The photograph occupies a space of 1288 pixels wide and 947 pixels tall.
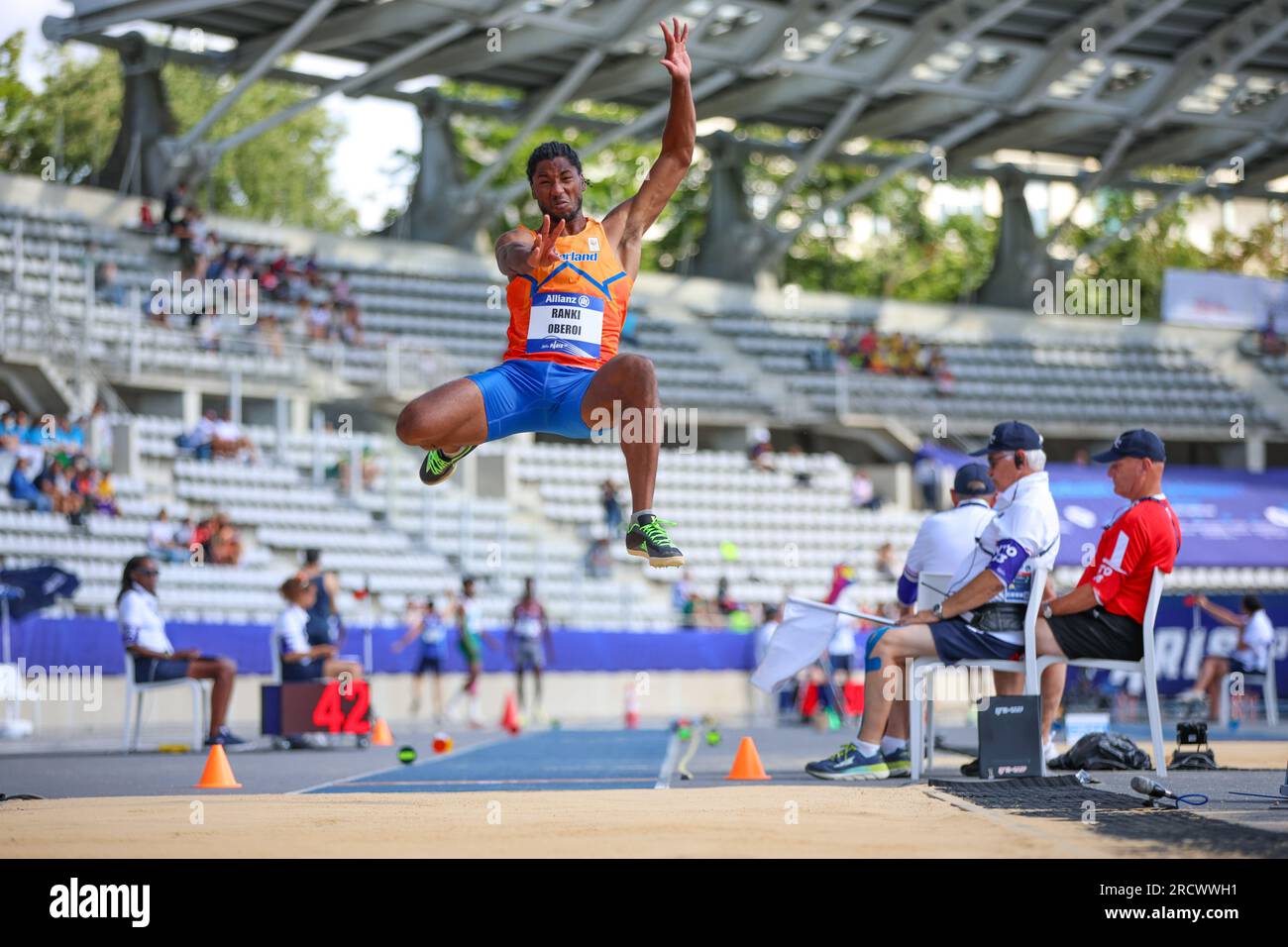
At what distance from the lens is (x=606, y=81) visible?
3253 centimetres

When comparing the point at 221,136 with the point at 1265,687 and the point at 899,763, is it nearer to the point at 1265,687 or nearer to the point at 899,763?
the point at 1265,687

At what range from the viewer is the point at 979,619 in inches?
349

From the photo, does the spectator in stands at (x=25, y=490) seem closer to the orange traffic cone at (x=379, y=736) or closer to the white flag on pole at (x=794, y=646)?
the orange traffic cone at (x=379, y=736)

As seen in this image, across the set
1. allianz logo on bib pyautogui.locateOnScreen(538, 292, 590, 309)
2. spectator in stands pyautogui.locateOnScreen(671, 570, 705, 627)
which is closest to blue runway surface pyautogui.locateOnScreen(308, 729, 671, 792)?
allianz logo on bib pyautogui.locateOnScreen(538, 292, 590, 309)

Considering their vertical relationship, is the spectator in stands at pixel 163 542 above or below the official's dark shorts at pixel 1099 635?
above

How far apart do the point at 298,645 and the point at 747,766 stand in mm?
6629

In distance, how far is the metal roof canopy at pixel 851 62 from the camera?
2900cm

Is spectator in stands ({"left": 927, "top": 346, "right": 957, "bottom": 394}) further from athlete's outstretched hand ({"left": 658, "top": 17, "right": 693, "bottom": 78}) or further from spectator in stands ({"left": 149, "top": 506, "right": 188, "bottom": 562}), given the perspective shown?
athlete's outstretched hand ({"left": 658, "top": 17, "right": 693, "bottom": 78})

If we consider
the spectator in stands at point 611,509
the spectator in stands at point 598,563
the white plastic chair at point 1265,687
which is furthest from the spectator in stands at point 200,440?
the white plastic chair at point 1265,687

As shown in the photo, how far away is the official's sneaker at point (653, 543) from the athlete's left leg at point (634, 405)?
7 cm

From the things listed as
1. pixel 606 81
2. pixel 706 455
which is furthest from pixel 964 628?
pixel 606 81

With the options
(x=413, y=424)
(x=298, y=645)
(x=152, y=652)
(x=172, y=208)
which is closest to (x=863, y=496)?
(x=172, y=208)

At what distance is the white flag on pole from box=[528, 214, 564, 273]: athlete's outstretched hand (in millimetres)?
2811

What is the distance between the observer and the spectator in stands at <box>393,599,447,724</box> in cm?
2036
